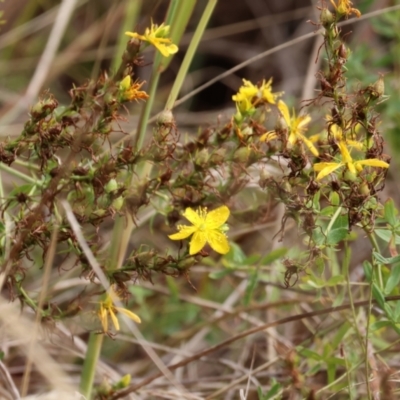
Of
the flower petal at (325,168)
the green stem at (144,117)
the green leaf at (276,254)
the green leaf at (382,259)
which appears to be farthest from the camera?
the green leaf at (276,254)

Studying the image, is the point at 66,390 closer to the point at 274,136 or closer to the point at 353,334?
the point at 274,136

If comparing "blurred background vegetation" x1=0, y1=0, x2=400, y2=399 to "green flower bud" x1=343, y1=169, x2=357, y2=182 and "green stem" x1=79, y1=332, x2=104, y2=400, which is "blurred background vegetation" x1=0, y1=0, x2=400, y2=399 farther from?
"green flower bud" x1=343, y1=169, x2=357, y2=182

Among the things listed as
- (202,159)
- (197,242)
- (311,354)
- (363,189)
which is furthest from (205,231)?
(311,354)

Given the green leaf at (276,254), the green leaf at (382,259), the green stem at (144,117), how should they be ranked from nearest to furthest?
the green leaf at (382,259), the green stem at (144,117), the green leaf at (276,254)

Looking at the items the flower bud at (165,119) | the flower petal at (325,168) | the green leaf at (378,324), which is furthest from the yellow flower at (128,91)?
the green leaf at (378,324)

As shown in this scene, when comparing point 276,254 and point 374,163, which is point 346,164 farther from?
point 276,254

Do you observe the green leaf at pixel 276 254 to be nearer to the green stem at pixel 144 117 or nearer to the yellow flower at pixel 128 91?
the green stem at pixel 144 117

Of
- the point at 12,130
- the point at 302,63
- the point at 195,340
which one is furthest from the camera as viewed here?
the point at 302,63

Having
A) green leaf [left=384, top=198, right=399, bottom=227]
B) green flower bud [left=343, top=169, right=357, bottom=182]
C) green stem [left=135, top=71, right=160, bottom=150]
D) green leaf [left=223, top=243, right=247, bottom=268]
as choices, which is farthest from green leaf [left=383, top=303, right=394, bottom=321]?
green stem [left=135, top=71, right=160, bottom=150]

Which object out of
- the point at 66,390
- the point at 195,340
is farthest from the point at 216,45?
the point at 66,390
